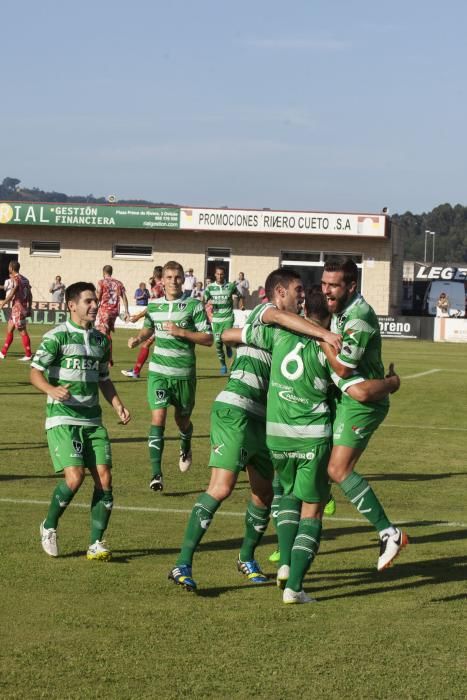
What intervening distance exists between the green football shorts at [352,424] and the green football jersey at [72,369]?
1.81m

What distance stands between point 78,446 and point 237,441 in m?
1.29

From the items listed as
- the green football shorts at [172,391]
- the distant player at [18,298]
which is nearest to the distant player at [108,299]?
the distant player at [18,298]

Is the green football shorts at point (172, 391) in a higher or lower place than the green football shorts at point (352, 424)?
lower

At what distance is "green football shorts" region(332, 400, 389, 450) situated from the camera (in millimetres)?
7891

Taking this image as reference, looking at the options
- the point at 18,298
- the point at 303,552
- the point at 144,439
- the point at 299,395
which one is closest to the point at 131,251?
the point at 18,298

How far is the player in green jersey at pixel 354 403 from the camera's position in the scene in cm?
739

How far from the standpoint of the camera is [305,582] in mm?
7871

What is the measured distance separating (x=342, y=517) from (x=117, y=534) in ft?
7.27

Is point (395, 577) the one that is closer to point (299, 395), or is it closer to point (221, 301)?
point (299, 395)

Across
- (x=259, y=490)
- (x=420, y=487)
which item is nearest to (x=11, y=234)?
(x=420, y=487)

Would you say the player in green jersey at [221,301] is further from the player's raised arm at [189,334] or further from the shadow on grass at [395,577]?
the shadow on grass at [395,577]

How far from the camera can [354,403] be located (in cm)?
791

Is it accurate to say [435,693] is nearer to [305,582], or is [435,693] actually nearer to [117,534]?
[305,582]

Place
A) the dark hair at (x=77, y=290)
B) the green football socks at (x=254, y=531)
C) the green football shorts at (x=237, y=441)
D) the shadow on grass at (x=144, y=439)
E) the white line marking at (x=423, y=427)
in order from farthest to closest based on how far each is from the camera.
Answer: the white line marking at (x=423, y=427) → the shadow on grass at (x=144, y=439) → the dark hair at (x=77, y=290) → the green football socks at (x=254, y=531) → the green football shorts at (x=237, y=441)
